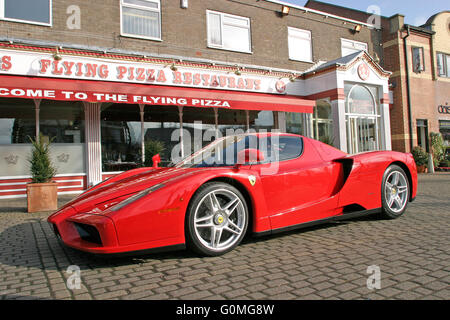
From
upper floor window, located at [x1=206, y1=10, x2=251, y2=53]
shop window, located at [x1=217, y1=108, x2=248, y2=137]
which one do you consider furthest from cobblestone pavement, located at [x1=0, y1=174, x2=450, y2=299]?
upper floor window, located at [x1=206, y1=10, x2=251, y2=53]

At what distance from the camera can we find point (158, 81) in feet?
33.5

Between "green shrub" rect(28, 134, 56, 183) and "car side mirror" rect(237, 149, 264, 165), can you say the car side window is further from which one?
"green shrub" rect(28, 134, 56, 183)

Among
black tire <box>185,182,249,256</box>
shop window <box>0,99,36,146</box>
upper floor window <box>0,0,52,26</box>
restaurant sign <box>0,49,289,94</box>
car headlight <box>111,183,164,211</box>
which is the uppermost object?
upper floor window <box>0,0,52,26</box>

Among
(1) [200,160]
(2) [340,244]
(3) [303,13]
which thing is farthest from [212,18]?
(2) [340,244]

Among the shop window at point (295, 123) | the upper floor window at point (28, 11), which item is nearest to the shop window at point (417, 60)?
the shop window at point (295, 123)

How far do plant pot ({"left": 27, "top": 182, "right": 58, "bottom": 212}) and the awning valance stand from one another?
90.5 inches

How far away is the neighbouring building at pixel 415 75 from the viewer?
16.7 meters

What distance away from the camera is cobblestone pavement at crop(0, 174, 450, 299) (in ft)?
7.29

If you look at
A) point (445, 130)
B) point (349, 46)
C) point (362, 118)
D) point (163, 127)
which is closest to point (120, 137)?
point (163, 127)

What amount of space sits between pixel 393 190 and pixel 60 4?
10.1 m

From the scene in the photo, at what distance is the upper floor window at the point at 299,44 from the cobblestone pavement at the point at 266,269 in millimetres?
11225

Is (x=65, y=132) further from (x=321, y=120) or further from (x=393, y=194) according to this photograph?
(x=321, y=120)

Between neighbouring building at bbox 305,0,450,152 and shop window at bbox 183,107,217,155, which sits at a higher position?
neighbouring building at bbox 305,0,450,152

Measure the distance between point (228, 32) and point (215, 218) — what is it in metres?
10.7
